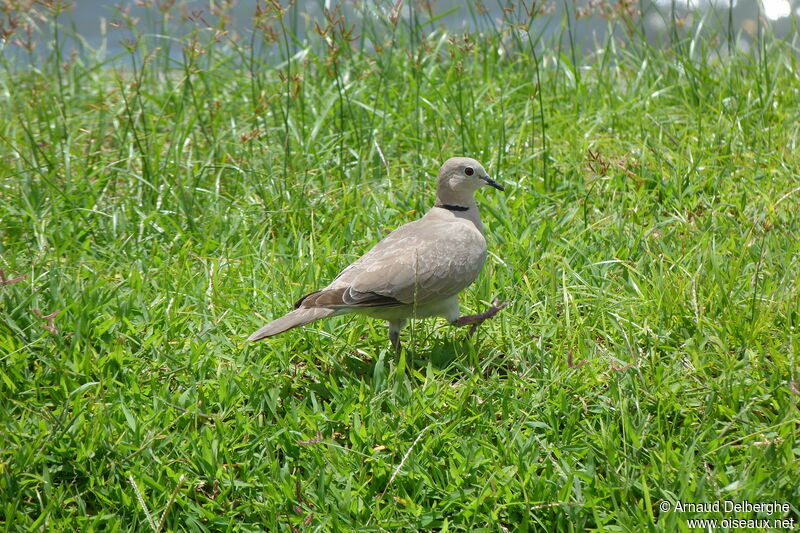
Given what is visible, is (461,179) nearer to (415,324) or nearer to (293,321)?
(415,324)

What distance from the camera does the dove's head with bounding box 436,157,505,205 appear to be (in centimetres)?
446

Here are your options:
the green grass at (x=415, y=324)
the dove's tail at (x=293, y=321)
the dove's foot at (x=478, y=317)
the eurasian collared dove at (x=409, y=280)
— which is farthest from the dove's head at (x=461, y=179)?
the dove's tail at (x=293, y=321)

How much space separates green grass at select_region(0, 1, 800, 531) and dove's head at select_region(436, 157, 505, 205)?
427 millimetres

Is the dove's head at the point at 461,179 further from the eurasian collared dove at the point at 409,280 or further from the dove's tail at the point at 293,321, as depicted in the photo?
the dove's tail at the point at 293,321

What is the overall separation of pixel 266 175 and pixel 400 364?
2124 millimetres

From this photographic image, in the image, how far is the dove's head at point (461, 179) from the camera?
4.46 m

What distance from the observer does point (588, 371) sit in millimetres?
3590

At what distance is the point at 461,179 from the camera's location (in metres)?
4.47

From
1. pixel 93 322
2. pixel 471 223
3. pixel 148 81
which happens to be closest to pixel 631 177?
pixel 471 223

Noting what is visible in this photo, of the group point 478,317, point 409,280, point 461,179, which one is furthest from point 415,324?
point 461,179

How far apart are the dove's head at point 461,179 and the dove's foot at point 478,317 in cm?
72

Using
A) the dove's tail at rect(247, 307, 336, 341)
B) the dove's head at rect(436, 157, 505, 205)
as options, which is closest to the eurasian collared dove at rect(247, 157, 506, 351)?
the dove's tail at rect(247, 307, 336, 341)

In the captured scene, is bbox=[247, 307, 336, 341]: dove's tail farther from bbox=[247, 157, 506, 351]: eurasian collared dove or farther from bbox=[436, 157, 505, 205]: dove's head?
bbox=[436, 157, 505, 205]: dove's head

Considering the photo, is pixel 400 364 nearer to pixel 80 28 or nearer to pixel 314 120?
pixel 314 120
